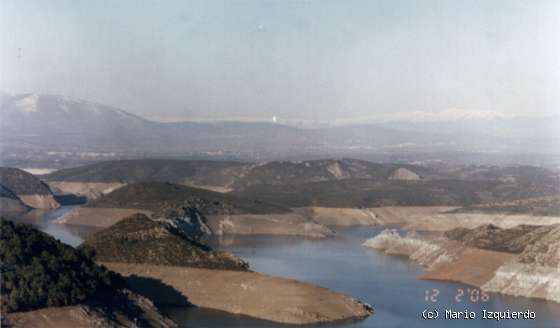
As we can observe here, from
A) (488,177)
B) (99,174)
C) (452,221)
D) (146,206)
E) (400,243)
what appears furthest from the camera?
(488,177)

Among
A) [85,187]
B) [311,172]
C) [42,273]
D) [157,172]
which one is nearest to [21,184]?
[85,187]

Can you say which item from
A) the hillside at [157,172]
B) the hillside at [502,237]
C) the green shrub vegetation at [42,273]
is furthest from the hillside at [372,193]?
the green shrub vegetation at [42,273]

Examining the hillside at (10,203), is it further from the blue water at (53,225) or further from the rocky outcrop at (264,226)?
the rocky outcrop at (264,226)

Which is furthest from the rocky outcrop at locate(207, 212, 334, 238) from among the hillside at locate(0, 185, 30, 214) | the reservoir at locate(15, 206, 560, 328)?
the hillside at locate(0, 185, 30, 214)

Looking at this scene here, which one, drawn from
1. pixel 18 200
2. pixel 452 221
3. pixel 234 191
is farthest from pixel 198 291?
pixel 234 191

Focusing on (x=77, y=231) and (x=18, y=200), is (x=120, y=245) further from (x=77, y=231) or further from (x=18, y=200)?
Answer: (x=18, y=200)

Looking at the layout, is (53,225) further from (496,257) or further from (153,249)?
(496,257)
